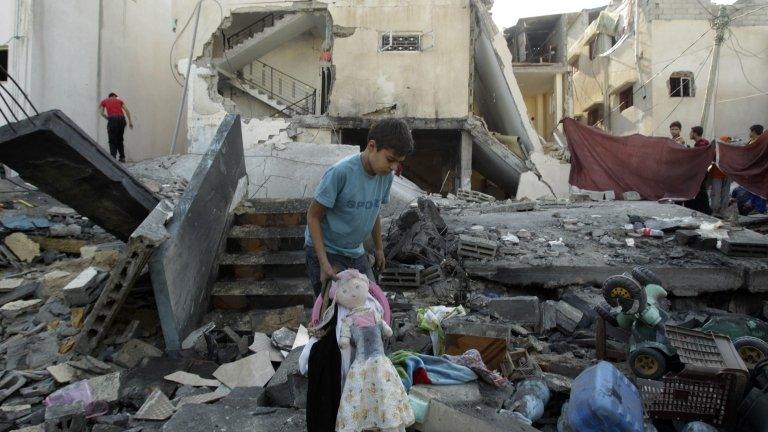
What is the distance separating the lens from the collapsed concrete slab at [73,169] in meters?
3.67

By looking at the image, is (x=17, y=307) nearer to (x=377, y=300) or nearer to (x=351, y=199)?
(x=351, y=199)

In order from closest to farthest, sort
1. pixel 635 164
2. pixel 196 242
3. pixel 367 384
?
pixel 367 384
pixel 196 242
pixel 635 164

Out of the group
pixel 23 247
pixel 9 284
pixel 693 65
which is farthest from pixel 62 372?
pixel 693 65

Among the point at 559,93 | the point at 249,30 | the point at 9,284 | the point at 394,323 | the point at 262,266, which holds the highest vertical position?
the point at 249,30

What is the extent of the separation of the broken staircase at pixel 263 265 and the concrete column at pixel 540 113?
21700 millimetres

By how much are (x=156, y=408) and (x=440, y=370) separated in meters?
1.76

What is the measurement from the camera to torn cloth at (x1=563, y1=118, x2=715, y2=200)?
9266mm

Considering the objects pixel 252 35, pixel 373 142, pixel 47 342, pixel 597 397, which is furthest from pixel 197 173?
pixel 252 35

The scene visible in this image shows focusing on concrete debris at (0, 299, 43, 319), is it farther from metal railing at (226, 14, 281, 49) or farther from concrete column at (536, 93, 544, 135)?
concrete column at (536, 93, 544, 135)

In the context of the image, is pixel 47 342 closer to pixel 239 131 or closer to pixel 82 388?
pixel 82 388

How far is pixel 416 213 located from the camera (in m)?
5.86

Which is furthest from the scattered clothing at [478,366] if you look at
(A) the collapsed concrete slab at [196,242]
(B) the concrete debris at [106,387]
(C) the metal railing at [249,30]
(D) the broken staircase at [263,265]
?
(C) the metal railing at [249,30]

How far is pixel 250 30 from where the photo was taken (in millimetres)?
16453

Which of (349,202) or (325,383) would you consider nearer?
(325,383)
